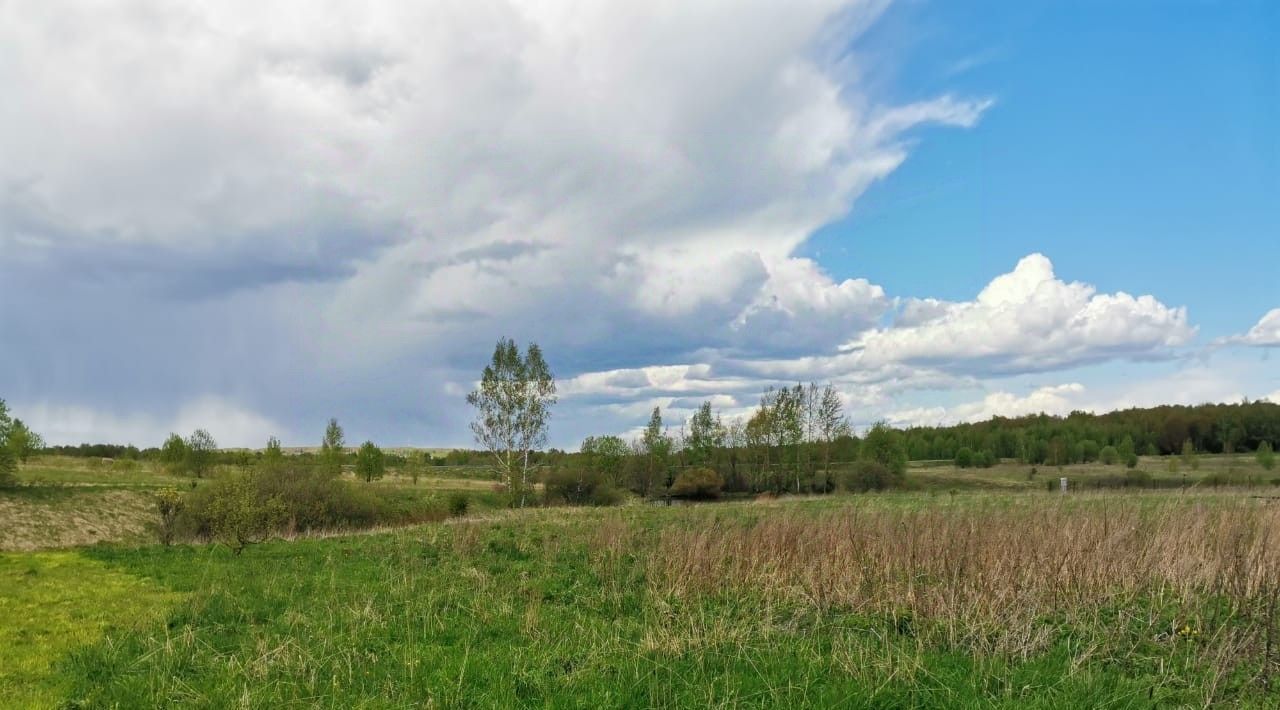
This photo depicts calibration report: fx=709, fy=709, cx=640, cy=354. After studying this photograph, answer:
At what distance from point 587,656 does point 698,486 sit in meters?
56.8

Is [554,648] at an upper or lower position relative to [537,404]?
lower

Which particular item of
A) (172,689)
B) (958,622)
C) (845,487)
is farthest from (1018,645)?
(845,487)

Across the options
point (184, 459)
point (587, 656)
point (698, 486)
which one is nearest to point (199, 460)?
point (184, 459)

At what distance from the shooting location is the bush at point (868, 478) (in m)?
60.3

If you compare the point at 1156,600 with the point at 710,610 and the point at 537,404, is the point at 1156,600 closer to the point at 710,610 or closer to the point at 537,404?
the point at 710,610

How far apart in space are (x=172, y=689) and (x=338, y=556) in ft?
39.7

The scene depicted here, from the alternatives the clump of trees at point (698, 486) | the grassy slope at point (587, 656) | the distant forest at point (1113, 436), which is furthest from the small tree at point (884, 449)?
the grassy slope at point (587, 656)

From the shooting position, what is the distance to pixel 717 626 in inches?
345

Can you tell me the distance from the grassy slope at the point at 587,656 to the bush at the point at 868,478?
51864 mm

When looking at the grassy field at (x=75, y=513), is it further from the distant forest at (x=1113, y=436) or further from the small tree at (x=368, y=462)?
the distant forest at (x=1113, y=436)

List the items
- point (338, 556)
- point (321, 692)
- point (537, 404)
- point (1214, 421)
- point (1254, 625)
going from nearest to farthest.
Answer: point (321, 692) < point (1254, 625) < point (338, 556) < point (537, 404) < point (1214, 421)

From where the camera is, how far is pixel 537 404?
4791 cm

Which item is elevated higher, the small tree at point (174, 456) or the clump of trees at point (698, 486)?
the small tree at point (174, 456)

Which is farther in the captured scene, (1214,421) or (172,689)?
(1214,421)
